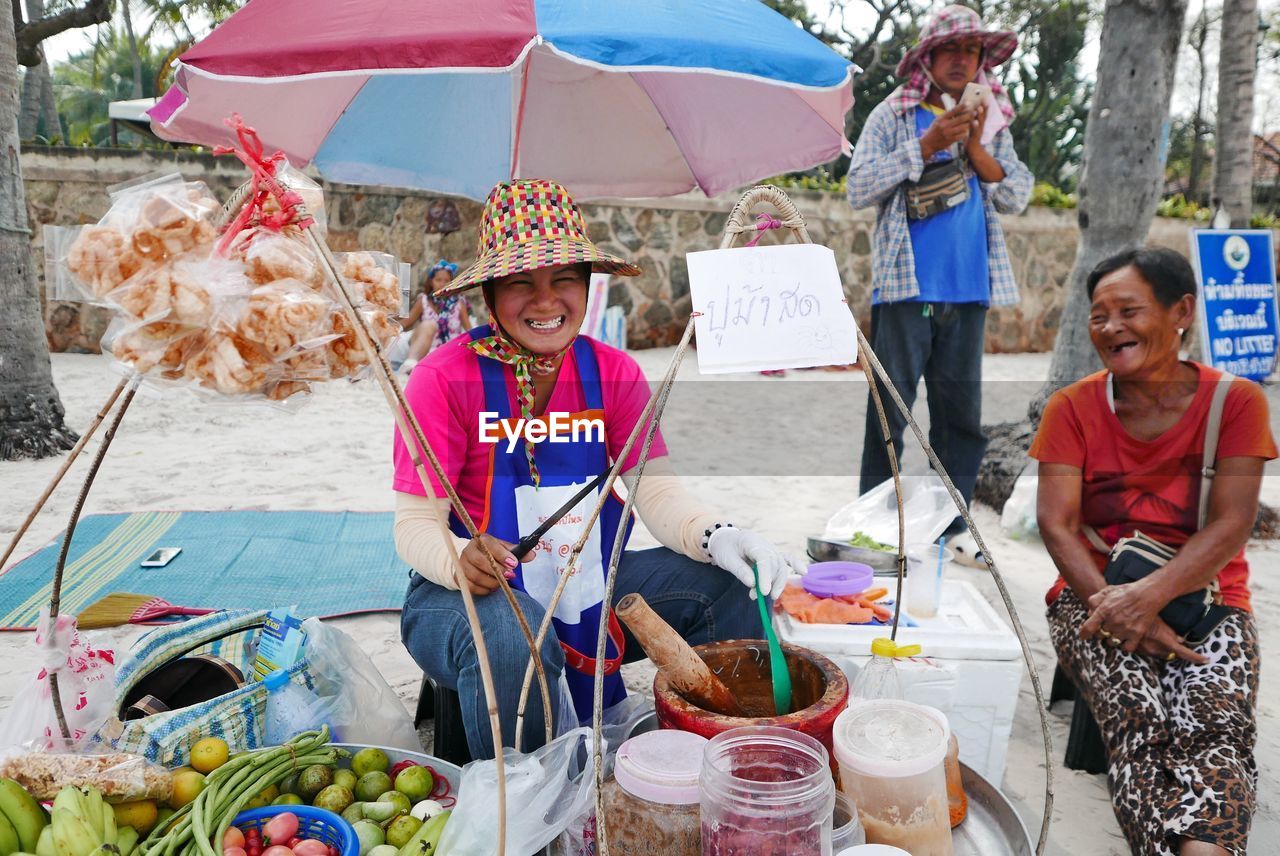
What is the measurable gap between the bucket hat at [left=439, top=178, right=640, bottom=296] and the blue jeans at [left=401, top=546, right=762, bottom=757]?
67 cm

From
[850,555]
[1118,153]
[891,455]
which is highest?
[1118,153]

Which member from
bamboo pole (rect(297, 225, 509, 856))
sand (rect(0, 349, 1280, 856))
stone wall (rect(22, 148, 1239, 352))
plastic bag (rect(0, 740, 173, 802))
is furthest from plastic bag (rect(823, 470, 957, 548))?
stone wall (rect(22, 148, 1239, 352))

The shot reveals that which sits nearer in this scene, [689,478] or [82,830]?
[82,830]

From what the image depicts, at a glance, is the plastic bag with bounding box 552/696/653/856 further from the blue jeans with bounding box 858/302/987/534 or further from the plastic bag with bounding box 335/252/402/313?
the blue jeans with bounding box 858/302/987/534

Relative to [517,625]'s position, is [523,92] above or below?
above

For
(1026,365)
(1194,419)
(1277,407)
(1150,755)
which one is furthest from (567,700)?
(1026,365)

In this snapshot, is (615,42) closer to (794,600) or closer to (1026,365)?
(794,600)

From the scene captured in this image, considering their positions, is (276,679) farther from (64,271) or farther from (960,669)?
(960,669)

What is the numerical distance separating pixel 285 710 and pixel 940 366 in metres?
2.82

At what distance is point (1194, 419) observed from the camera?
223cm

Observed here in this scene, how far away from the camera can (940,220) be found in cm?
353

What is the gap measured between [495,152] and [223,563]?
2.10 metres

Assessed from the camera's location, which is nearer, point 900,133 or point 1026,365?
point 900,133

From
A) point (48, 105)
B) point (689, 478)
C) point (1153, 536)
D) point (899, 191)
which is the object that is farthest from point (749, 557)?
point (48, 105)
